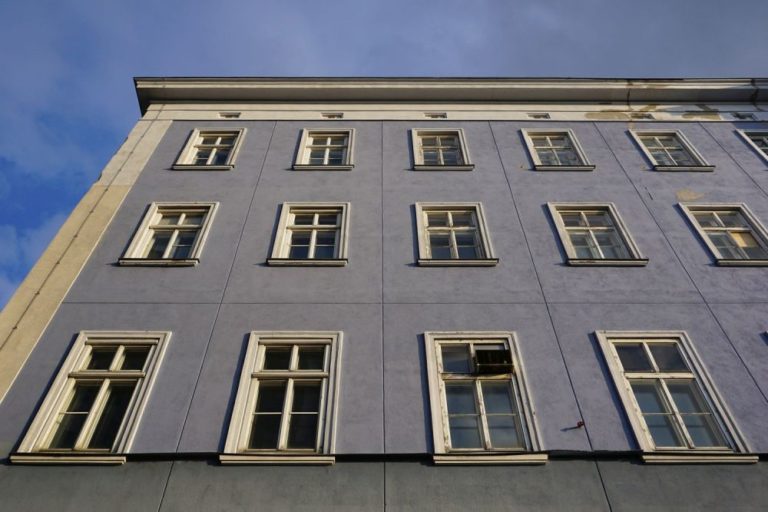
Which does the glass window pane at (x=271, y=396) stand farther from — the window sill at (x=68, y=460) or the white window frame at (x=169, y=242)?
the white window frame at (x=169, y=242)

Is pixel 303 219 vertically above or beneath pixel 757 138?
beneath

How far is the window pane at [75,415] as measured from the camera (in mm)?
7133

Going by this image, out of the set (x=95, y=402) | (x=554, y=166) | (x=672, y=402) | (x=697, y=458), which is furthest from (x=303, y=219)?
(x=697, y=458)

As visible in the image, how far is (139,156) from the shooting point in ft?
40.9

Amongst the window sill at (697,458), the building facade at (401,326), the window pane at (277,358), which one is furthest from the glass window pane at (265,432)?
the window sill at (697,458)

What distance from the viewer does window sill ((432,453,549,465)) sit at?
21.9ft

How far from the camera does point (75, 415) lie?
742 cm

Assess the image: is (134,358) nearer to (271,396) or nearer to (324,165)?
(271,396)

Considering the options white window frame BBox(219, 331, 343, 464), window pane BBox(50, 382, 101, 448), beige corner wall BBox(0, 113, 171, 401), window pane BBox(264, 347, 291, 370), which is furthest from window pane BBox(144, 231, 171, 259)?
window pane BBox(264, 347, 291, 370)

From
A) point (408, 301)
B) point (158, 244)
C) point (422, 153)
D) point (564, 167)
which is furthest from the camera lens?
point (422, 153)

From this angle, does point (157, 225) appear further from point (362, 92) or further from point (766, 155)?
point (766, 155)

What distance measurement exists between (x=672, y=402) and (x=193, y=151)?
11.4m

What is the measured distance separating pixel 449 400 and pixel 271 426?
252 centimetres

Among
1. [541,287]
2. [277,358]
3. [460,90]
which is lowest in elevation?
[277,358]
